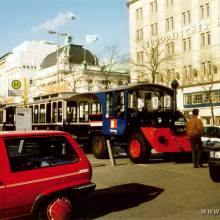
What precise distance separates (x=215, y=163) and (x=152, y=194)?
191 centimetres

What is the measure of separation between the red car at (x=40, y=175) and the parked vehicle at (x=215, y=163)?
4015 mm

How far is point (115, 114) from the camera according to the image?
15.3 m

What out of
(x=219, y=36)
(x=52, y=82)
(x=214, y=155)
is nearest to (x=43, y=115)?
(x=214, y=155)

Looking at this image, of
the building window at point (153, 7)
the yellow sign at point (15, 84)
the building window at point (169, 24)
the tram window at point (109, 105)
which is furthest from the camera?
the building window at point (153, 7)

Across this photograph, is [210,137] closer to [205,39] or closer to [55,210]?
[55,210]

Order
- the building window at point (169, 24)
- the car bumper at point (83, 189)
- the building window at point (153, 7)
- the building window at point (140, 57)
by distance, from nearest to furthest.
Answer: the car bumper at point (83, 189), the building window at point (169, 24), the building window at point (140, 57), the building window at point (153, 7)

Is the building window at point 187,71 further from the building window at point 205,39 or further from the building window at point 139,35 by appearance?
the building window at point 139,35

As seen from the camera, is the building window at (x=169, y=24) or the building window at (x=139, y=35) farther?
the building window at (x=139, y=35)

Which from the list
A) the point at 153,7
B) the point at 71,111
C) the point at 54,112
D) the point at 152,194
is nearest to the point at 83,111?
the point at 71,111

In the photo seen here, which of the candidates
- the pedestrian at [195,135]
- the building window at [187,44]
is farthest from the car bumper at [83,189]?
the building window at [187,44]

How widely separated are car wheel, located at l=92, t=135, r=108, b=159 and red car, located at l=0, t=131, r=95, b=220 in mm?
9399

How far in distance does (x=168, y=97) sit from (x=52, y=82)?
70.9 m

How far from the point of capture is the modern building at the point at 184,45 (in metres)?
45.4

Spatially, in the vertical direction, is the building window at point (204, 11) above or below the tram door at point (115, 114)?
above
